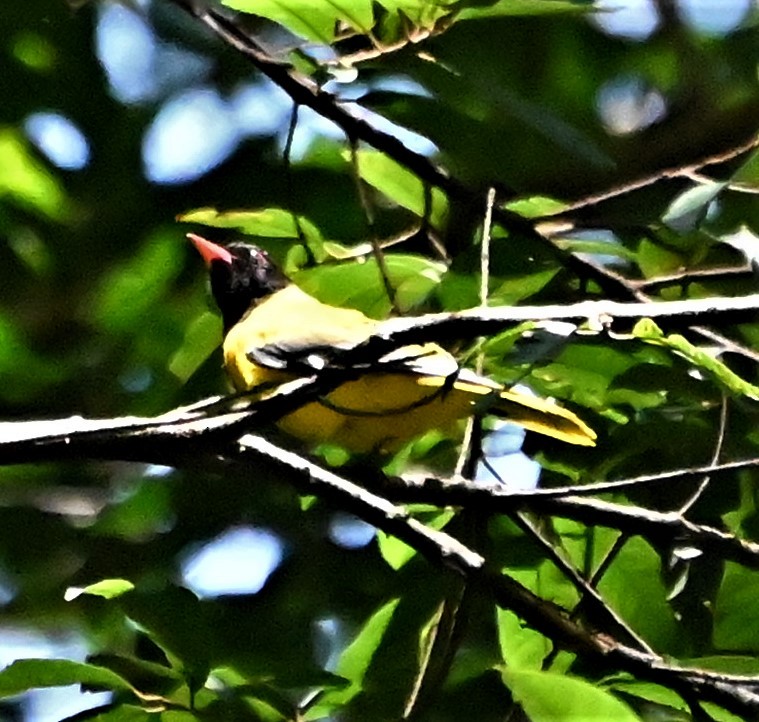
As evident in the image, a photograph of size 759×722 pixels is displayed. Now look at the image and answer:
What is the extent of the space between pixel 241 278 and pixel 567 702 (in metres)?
1.50

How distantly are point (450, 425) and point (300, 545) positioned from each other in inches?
11.0

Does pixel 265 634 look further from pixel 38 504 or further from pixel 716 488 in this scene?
pixel 38 504

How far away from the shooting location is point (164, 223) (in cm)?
195

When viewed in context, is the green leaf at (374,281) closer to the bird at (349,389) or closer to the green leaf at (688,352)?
the bird at (349,389)

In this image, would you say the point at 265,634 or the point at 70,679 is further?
the point at 265,634

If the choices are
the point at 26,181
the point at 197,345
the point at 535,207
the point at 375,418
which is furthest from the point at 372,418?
the point at 26,181

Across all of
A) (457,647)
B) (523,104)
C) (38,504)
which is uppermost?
(523,104)

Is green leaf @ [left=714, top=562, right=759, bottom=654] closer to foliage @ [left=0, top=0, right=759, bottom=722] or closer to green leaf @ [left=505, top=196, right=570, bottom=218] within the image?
foliage @ [left=0, top=0, right=759, bottom=722]

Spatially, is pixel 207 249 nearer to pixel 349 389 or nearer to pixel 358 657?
pixel 349 389

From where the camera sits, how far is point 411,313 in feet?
4.33

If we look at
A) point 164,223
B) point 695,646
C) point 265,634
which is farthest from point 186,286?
point 695,646

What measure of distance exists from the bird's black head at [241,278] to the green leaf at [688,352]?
1.31m

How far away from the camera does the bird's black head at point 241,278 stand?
2.25 meters

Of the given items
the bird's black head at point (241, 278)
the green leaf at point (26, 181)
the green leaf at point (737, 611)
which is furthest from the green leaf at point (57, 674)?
the bird's black head at point (241, 278)
